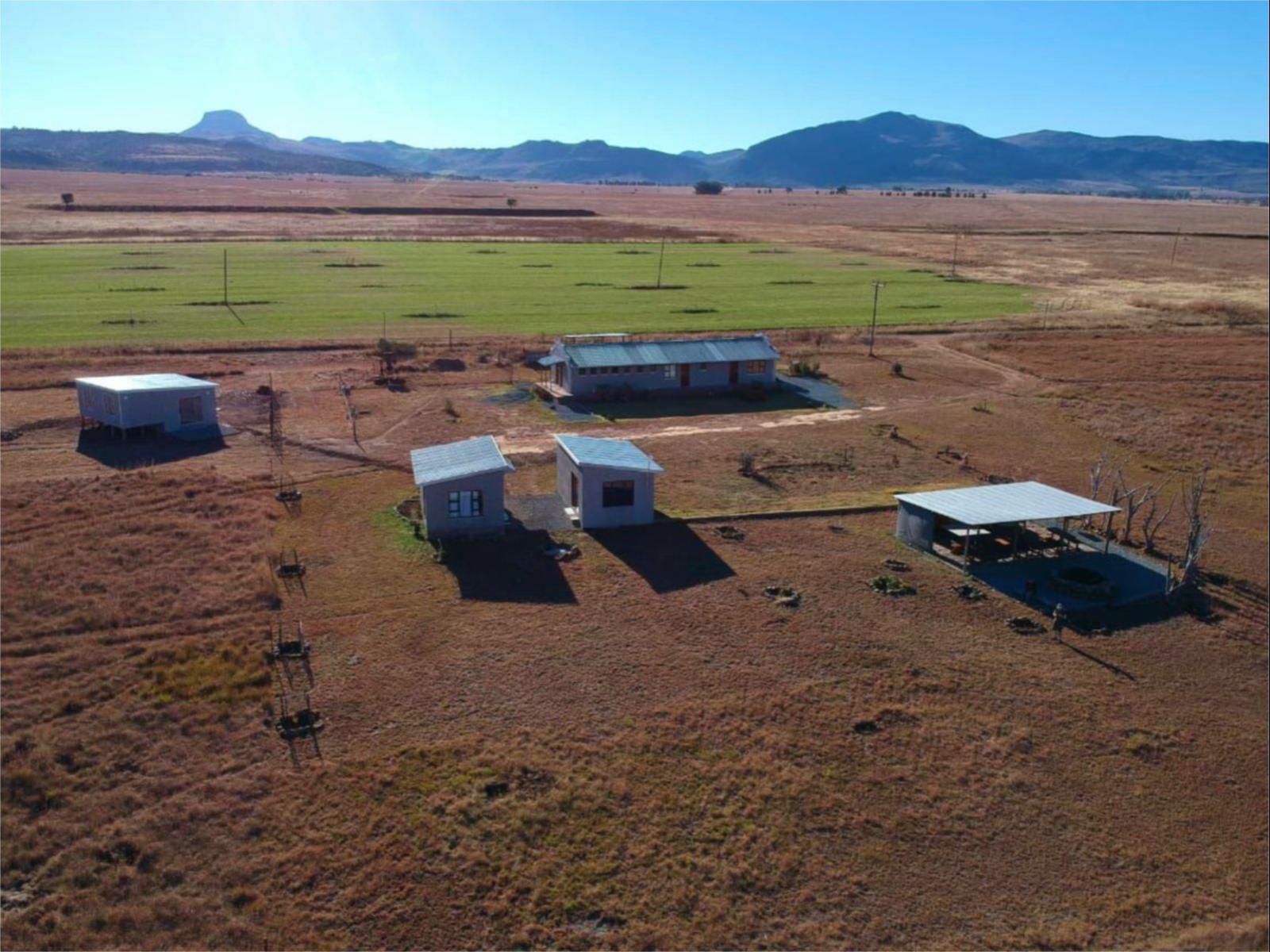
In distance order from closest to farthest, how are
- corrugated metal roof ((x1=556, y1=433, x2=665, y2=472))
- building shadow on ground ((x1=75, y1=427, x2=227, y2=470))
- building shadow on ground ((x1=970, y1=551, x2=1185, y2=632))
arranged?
building shadow on ground ((x1=970, y1=551, x2=1185, y2=632)) → corrugated metal roof ((x1=556, y1=433, x2=665, y2=472)) → building shadow on ground ((x1=75, y1=427, x2=227, y2=470))

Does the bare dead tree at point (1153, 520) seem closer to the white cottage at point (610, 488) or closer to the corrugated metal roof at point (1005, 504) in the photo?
the corrugated metal roof at point (1005, 504)

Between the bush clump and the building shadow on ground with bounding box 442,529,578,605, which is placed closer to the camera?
the building shadow on ground with bounding box 442,529,578,605

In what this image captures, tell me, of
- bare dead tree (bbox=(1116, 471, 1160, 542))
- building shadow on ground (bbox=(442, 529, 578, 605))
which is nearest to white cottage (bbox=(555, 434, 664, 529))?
building shadow on ground (bbox=(442, 529, 578, 605))

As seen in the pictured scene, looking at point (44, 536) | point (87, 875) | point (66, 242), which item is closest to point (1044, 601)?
point (87, 875)

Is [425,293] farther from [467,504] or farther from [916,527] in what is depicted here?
[916,527]

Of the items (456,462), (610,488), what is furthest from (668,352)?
(456,462)

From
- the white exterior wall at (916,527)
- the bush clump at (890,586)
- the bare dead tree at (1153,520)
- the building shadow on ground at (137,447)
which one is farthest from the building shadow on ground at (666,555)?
the building shadow on ground at (137,447)

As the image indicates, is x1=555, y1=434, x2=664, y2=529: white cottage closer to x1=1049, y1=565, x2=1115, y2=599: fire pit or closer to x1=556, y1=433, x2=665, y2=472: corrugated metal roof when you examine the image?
x1=556, y1=433, x2=665, y2=472: corrugated metal roof

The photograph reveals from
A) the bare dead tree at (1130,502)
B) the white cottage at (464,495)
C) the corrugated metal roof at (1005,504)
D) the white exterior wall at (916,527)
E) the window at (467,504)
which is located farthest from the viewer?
the bare dead tree at (1130,502)
